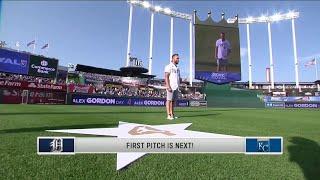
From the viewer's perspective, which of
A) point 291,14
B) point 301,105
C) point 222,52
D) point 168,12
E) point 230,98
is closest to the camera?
point 222,52

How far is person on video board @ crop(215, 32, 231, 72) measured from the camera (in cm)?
2992

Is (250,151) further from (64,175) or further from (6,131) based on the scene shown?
(6,131)

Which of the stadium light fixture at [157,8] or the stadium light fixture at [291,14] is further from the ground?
the stadium light fixture at [291,14]

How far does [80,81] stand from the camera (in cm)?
5353

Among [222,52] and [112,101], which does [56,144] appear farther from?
[112,101]

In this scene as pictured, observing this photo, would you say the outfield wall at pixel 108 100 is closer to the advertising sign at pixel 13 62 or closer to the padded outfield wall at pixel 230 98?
the padded outfield wall at pixel 230 98

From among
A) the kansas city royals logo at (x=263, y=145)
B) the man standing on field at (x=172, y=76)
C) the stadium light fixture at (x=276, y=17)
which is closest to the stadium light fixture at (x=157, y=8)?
the stadium light fixture at (x=276, y=17)

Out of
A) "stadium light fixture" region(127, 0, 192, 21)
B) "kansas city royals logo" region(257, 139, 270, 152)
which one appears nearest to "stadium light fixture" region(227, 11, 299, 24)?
"stadium light fixture" region(127, 0, 192, 21)

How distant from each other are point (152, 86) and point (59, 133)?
2243 inches

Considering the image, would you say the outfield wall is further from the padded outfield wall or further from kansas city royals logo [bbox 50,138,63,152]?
kansas city royals logo [bbox 50,138,63,152]

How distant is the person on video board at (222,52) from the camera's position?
98.2 ft

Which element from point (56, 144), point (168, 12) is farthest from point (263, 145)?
point (168, 12)

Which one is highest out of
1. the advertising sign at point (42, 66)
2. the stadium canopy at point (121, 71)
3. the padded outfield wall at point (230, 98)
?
the stadium canopy at point (121, 71)

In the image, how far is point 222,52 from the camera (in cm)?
3014
